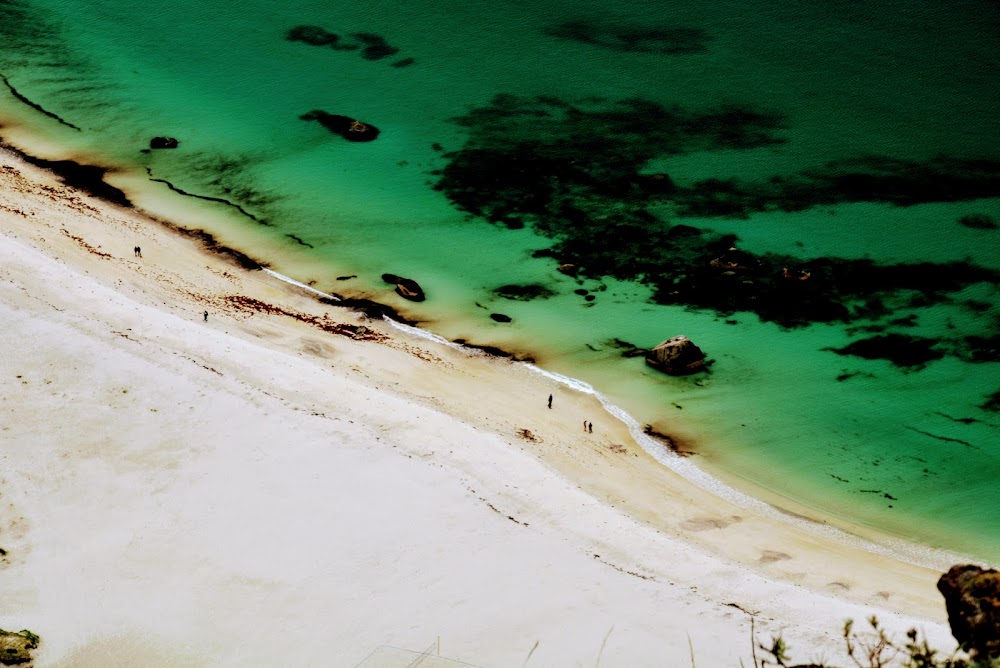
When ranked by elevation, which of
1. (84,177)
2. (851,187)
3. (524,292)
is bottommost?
(524,292)

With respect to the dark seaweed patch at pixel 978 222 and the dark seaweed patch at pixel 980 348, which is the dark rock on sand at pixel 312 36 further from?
the dark seaweed patch at pixel 980 348

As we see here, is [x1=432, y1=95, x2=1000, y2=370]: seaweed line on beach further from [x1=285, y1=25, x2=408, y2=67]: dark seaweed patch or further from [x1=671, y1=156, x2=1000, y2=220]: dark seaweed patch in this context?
[x1=285, y1=25, x2=408, y2=67]: dark seaweed patch

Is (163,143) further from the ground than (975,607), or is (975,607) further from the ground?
(975,607)

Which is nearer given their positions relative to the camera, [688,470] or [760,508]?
[760,508]

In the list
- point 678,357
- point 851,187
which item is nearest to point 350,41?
point 851,187

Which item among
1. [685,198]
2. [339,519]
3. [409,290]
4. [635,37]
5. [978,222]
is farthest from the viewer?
[635,37]

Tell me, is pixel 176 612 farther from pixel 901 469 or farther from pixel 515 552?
pixel 901 469

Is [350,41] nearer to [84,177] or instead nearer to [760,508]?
[84,177]

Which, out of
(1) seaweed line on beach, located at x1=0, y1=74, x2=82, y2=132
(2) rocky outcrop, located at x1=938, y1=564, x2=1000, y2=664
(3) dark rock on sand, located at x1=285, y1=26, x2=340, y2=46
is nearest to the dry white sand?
(2) rocky outcrop, located at x1=938, y1=564, x2=1000, y2=664
